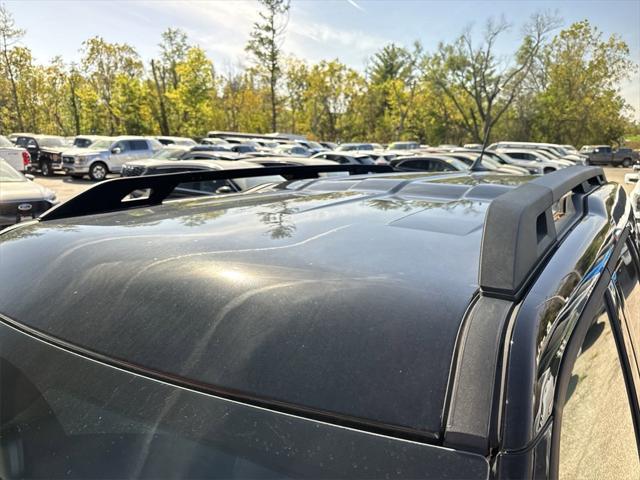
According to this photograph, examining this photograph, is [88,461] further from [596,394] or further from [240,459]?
[596,394]

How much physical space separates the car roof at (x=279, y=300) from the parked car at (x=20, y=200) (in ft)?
20.5

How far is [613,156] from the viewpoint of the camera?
136 ft

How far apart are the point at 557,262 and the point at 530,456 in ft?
1.72

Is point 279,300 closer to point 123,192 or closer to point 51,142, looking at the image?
point 123,192

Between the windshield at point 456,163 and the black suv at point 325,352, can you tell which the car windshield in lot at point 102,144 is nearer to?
the windshield at point 456,163

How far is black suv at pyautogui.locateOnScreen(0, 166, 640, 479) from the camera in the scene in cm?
73

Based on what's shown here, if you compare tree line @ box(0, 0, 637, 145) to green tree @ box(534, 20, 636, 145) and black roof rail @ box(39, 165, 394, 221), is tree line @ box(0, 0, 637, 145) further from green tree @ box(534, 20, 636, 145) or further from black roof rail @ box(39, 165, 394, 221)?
black roof rail @ box(39, 165, 394, 221)

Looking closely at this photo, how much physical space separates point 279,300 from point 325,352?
17 centimetres

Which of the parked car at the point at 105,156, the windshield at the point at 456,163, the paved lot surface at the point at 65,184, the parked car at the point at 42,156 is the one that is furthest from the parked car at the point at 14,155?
the windshield at the point at 456,163

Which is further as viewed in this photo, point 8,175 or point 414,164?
point 414,164

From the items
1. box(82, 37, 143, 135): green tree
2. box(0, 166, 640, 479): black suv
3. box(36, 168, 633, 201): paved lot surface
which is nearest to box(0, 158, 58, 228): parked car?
box(0, 166, 640, 479): black suv

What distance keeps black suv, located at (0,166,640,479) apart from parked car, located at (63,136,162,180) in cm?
2200

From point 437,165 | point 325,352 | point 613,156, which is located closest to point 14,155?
point 437,165

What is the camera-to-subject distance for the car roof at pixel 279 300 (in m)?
0.79
